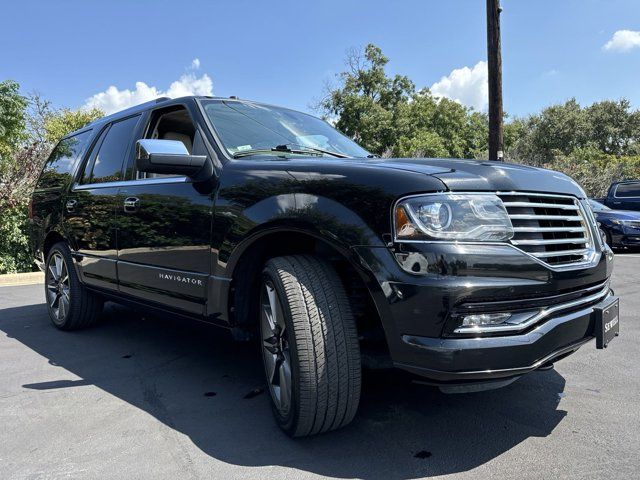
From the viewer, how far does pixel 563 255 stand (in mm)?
2285

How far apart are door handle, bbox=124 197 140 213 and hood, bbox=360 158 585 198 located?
1820mm

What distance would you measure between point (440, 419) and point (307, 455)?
0.79 m

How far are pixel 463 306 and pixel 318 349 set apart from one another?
678 millimetres

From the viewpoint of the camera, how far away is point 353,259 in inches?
87.7

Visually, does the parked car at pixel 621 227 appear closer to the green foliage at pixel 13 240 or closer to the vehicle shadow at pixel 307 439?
the vehicle shadow at pixel 307 439

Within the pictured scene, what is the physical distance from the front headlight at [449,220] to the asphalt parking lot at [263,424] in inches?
40.5

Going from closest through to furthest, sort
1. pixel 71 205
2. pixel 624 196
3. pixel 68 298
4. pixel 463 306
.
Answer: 1. pixel 463 306
2. pixel 71 205
3. pixel 68 298
4. pixel 624 196

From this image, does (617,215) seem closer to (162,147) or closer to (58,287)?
(58,287)

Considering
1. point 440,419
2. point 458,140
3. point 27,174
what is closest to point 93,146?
Result: point 440,419

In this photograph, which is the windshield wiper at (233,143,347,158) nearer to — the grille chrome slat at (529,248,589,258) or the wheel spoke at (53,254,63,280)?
the grille chrome slat at (529,248,589,258)

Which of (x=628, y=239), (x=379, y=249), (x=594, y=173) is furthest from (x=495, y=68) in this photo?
(x=594, y=173)

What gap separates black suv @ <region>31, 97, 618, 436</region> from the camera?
2035 mm

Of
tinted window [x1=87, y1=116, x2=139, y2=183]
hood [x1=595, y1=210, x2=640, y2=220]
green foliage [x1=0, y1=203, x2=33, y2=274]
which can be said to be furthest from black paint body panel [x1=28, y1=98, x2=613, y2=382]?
hood [x1=595, y1=210, x2=640, y2=220]

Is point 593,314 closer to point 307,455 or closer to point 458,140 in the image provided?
point 307,455
